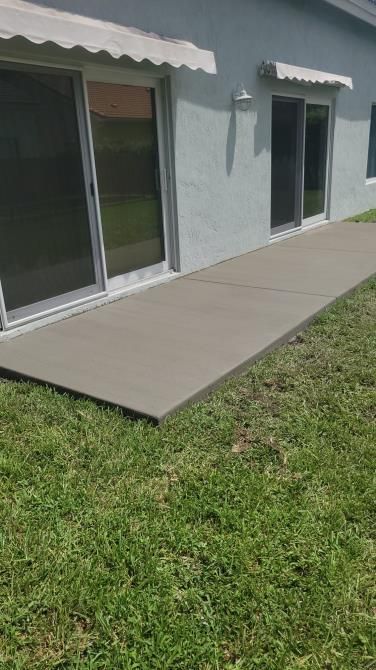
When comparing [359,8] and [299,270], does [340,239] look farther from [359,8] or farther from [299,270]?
[359,8]

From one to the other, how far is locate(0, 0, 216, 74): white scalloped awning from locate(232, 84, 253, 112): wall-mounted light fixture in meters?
1.62

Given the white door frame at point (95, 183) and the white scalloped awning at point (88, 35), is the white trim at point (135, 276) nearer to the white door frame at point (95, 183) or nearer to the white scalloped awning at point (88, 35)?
the white door frame at point (95, 183)

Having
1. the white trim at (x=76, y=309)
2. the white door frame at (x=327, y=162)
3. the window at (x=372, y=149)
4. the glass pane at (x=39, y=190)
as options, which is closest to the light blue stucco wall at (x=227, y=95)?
the white door frame at (x=327, y=162)

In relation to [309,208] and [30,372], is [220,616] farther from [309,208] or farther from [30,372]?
[309,208]

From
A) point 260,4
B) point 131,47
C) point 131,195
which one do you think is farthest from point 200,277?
point 260,4

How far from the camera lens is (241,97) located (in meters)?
7.41

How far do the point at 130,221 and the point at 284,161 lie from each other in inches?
172


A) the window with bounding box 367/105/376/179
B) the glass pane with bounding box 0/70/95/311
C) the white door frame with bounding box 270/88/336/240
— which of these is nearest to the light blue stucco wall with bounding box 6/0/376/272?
the white door frame with bounding box 270/88/336/240

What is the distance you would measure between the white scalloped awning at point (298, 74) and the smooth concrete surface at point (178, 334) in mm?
3013

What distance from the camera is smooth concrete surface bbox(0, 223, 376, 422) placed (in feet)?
12.4

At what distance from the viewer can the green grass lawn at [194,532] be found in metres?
1.95

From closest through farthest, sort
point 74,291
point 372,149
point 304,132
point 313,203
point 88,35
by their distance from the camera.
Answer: point 88,35 → point 74,291 → point 304,132 → point 313,203 → point 372,149

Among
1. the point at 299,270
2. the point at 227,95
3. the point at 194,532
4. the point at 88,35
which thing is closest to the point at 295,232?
the point at 299,270

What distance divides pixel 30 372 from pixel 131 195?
2820 mm
